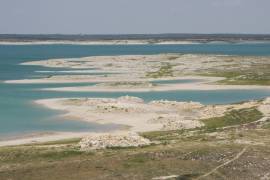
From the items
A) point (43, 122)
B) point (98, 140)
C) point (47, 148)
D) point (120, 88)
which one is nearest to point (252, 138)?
point (98, 140)

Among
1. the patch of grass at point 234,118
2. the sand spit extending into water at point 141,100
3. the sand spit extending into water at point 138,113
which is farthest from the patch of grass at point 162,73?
the patch of grass at point 234,118

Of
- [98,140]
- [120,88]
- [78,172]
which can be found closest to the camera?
→ [78,172]

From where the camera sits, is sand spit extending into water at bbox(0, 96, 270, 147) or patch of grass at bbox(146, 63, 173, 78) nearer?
sand spit extending into water at bbox(0, 96, 270, 147)

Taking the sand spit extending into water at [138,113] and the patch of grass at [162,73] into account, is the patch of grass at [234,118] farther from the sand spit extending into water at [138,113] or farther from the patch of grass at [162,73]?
the patch of grass at [162,73]

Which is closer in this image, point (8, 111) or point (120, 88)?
point (8, 111)

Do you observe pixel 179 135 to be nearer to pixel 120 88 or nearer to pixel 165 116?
pixel 165 116

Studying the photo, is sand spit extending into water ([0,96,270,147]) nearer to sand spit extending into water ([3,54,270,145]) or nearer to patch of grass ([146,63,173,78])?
sand spit extending into water ([3,54,270,145])

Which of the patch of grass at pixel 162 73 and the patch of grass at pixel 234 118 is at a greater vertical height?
the patch of grass at pixel 162 73

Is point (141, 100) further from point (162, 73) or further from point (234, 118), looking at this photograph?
point (162, 73)

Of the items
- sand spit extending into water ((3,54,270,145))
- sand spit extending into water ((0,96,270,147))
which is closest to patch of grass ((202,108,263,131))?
sand spit extending into water ((0,96,270,147))
